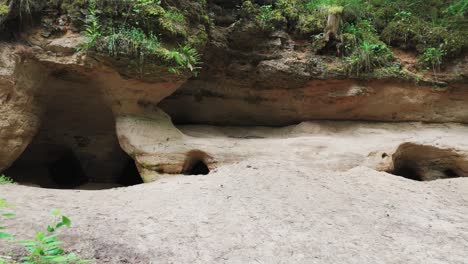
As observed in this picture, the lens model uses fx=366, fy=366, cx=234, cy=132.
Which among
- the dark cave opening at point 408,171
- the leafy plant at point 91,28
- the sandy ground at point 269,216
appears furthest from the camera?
the dark cave opening at point 408,171

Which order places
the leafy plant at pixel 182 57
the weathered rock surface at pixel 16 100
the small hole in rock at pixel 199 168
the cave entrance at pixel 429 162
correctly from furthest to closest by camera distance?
the small hole in rock at pixel 199 168 → the cave entrance at pixel 429 162 → the leafy plant at pixel 182 57 → the weathered rock surface at pixel 16 100

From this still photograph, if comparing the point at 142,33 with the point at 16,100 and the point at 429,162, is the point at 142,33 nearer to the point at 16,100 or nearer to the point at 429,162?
the point at 16,100

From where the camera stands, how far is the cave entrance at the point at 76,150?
6.53 m

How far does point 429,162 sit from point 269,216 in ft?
13.6

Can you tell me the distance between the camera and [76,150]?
7.46m

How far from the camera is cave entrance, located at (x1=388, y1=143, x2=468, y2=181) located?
6.27m

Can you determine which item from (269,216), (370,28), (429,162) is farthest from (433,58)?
(269,216)

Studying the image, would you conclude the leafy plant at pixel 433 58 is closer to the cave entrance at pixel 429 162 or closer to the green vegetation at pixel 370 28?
the green vegetation at pixel 370 28

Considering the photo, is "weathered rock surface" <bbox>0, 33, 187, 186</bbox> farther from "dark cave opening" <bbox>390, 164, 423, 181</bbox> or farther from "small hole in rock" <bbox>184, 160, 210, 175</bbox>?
"dark cave opening" <bbox>390, 164, 423, 181</bbox>

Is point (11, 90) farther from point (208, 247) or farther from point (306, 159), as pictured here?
point (306, 159)

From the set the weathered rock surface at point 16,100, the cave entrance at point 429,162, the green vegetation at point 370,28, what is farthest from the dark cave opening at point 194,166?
the cave entrance at point 429,162

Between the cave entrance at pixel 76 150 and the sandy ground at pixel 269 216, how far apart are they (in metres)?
2.29

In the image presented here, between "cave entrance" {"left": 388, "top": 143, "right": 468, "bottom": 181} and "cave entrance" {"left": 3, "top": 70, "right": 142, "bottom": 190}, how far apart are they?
17.2ft

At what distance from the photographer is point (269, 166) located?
17.2ft
